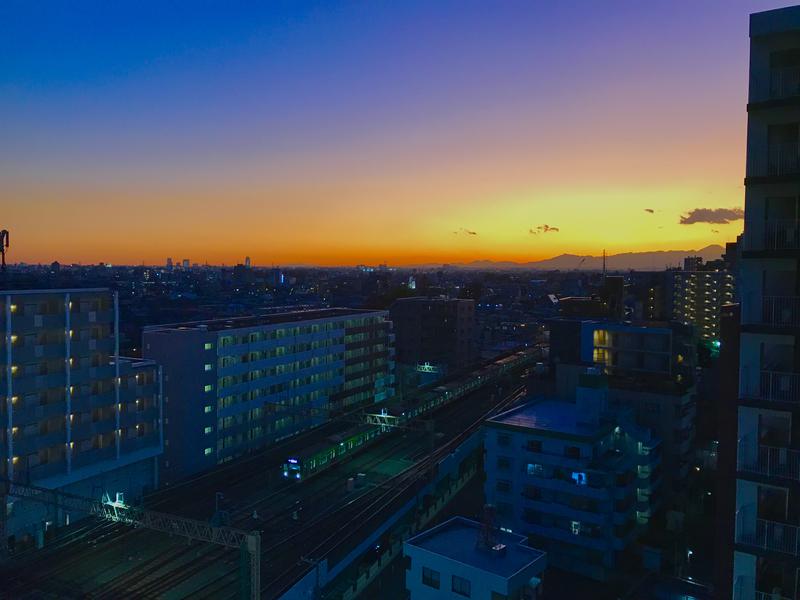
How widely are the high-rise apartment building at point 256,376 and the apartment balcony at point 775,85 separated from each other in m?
30.1

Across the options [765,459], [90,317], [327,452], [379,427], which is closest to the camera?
[765,459]

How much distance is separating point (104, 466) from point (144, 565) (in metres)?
5.79

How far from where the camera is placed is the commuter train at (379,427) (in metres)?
31.9

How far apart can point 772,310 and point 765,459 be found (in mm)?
1930

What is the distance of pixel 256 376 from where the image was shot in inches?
1462

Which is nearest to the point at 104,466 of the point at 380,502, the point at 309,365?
the point at 380,502

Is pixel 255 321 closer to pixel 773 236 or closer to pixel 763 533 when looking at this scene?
pixel 763 533

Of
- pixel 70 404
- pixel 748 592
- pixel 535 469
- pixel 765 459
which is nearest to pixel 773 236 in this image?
pixel 765 459

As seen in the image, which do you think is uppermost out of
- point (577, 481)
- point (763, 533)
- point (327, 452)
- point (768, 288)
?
point (768, 288)

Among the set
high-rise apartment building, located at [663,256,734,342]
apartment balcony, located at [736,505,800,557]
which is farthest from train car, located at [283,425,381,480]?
high-rise apartment building, located at [663,256,734,342]

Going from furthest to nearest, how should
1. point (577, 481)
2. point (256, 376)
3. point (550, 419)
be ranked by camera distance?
point (256, 376) < point (550, 419) < point (577, 481)

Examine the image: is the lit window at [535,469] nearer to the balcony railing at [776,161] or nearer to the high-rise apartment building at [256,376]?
the balcony railing at [776,161]

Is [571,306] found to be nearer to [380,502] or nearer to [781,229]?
[380,502]

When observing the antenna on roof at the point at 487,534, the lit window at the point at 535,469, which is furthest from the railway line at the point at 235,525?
the antenna on roof at the point at 487,534
